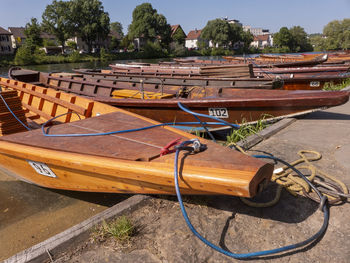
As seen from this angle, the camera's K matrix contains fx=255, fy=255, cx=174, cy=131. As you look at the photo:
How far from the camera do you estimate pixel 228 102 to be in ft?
18.4

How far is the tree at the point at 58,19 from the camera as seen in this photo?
50.1m

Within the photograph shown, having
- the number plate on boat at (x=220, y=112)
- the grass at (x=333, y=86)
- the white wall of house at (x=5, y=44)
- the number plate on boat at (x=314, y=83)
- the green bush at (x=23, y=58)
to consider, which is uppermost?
the white wall of house at (x=5, y=44)

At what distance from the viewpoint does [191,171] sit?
7.44 ft

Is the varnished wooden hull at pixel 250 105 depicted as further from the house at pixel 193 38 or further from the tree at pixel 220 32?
the house at pixel 193 38

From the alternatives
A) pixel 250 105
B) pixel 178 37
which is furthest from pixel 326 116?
pixel 178 37

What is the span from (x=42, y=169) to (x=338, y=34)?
76.8 meters

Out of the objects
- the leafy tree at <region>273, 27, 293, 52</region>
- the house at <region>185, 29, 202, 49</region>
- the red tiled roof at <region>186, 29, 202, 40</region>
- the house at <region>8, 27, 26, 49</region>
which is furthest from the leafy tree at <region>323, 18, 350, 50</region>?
the house at <region>8, 27, 26, 49</region>

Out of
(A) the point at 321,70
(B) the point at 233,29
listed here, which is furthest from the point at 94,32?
(A) the point at 321,70

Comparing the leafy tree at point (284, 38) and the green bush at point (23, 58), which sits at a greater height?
the leafy tree at point (284, 38)

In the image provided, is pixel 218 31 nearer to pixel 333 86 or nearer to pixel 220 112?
pixel 333 86

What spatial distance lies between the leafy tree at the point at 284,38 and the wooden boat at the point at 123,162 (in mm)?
92206

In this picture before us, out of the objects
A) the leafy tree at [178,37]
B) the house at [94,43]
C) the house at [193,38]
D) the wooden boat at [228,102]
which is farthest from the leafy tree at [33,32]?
the house at [193,38]

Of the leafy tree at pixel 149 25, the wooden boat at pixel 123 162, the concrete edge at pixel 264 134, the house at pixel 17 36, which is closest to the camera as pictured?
the wooden boat at pixel 123 162

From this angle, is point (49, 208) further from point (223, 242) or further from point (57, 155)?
point (223, 242)
